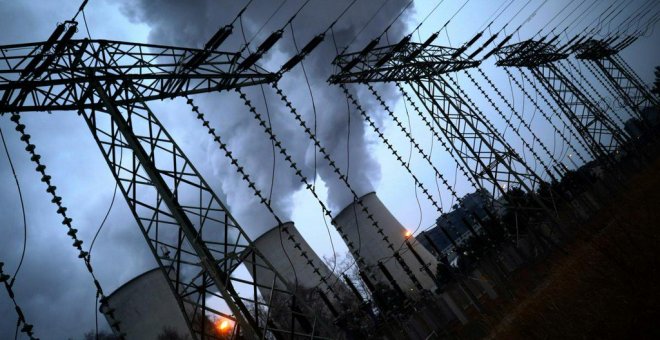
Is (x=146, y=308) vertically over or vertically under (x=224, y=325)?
over

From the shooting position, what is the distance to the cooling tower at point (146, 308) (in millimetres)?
21127

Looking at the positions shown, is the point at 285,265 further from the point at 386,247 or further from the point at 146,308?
the point at 146,308

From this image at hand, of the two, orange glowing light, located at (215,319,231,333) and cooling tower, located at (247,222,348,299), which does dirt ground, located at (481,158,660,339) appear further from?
cooling tower, located at (247,222,348,299)

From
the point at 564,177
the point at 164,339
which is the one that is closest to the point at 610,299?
the point at 564,177

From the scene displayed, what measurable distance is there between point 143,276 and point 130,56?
1985 centimetres

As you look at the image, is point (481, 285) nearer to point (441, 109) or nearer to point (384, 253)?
point (441, 109)

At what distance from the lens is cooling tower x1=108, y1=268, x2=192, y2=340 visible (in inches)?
832

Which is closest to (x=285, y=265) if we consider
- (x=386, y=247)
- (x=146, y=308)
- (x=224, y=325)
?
(x=224, y=325)

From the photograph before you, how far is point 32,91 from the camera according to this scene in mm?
6516

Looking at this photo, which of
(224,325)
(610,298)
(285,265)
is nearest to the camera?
(610,298)

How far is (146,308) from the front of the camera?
21.9 m

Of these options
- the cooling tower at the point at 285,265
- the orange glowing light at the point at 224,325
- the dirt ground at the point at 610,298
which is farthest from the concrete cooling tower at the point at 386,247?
the dirt ground at the point at 610,298

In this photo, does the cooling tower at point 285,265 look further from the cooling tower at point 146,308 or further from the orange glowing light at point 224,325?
the cooling tower at point 146,308

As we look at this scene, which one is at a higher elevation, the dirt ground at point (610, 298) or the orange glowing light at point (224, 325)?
the orange glowing light at point (224, 325)
